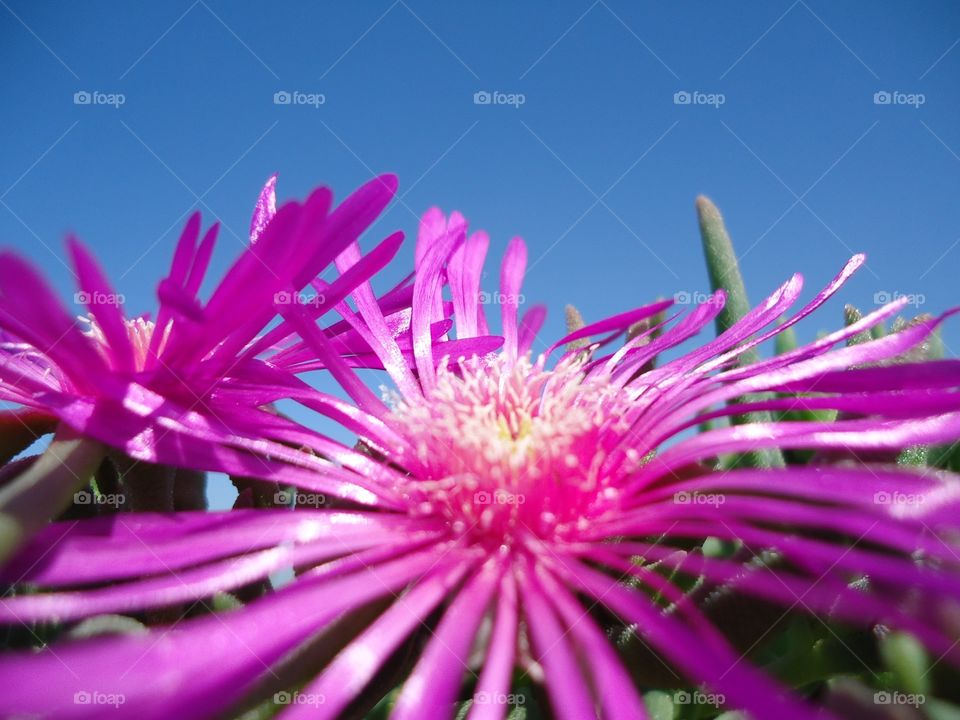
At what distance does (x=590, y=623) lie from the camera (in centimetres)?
42

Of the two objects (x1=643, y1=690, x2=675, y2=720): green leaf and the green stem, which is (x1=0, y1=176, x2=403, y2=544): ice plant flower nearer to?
the green stem

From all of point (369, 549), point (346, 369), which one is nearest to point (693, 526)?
point (369, 549)

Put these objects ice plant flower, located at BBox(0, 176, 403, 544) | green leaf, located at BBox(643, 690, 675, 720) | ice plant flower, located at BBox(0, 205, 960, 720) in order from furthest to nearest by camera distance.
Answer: green leaf, located at BBox(643, 690, 675, 720) < ice plant flower, located at BBox(0, 176, 403, 544) < ice plant flower, located at BBox(0, 205, 960, 720)

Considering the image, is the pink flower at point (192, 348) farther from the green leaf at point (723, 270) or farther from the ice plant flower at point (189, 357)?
the green leaf at point (723, 270)

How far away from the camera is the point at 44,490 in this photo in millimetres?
414

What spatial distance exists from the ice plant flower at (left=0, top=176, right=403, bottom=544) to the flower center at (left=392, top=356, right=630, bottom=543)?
0.35 feet

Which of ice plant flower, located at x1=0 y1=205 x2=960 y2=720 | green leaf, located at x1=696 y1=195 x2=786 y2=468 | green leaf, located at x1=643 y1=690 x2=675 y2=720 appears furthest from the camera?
green leaf, located at x1=696 y1=195 x2=786 y2=468

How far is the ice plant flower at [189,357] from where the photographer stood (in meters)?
0.49

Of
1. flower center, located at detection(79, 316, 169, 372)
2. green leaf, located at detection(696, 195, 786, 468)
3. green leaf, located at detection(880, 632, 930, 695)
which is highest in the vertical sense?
green leaf, located at detection(696, 195, 786, 468)

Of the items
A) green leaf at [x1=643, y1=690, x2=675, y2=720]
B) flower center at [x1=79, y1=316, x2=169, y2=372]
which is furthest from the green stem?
green leaf at [x1=643, y1=690, x2=675, y2=720]

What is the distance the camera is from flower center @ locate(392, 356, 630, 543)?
0.61 m

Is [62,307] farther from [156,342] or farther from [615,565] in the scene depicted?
[615,565]

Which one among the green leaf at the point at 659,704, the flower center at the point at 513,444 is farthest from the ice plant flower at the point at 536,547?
the green leaf at the point at 659,704

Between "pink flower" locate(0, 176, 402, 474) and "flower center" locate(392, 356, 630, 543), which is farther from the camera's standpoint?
"flower center" locate(392, 356, 630, 543)
